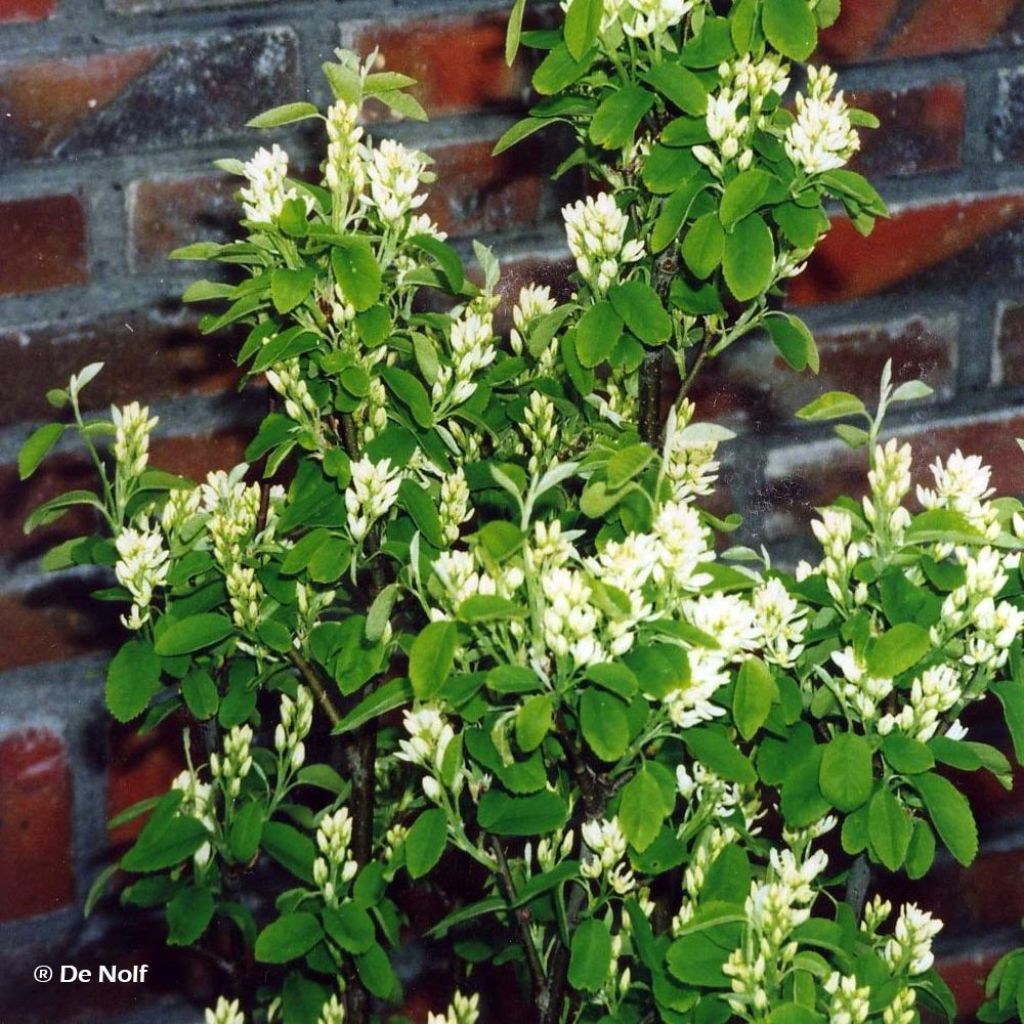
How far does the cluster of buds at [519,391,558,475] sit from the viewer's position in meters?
0.74

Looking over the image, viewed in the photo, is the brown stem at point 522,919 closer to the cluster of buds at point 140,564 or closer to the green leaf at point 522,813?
the green leaf at point 522,813

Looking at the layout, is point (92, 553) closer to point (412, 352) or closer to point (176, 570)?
point (176, 570)

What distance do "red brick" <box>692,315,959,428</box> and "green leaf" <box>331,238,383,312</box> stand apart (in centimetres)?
43

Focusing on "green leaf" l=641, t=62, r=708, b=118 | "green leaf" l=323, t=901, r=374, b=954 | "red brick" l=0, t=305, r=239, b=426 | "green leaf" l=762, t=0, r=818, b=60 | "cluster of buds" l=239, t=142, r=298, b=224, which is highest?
"green leaf" l=762, t=0, r=818, b=60

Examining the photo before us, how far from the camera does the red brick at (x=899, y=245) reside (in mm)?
1062

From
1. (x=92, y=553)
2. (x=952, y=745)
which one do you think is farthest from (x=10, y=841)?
(x=952, y=745)

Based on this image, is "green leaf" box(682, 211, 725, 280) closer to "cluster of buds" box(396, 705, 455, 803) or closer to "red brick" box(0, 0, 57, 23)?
"cluster of buds" box(396, 705, 455, 803)

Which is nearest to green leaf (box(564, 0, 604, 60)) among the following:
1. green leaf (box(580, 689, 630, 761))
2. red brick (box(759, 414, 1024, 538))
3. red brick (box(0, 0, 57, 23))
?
green leaf (box(580, 689, 630, 761))

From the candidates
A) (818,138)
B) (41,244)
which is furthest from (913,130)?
(41,244)

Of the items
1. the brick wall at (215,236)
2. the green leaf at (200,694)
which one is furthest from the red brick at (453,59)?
the green leaf at (200,694)

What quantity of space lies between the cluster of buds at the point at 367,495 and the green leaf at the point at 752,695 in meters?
0.15

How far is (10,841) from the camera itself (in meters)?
0.97

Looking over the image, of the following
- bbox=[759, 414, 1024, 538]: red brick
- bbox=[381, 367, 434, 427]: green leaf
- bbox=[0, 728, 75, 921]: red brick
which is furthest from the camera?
bbox=[759, 414, 1024, 538]: red brick

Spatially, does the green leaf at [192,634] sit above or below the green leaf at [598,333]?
below
